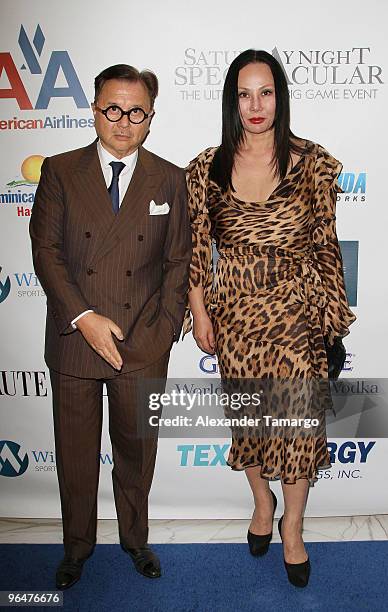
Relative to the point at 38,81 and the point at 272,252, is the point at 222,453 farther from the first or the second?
the point at 38,81

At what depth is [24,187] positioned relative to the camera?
2938 millimetres

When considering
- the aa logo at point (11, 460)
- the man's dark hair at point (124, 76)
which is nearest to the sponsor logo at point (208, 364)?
the aa logo at point (11, 460)

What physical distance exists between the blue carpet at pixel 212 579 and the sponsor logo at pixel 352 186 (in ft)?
5.16

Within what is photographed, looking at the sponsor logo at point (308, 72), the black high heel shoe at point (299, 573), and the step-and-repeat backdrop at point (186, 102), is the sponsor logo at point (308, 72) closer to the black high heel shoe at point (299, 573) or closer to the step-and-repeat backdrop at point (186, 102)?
the step-and-repeat backdrop at point (186, 102)

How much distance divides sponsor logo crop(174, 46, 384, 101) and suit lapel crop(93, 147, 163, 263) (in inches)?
21.7

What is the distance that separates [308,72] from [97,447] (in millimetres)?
1817

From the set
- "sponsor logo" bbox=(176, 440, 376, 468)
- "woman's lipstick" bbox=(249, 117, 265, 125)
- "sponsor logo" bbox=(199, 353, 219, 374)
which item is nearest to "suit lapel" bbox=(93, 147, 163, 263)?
"woman's lipstick" bbox=(249, 117, 265, 125)

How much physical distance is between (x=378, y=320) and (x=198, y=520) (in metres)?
1.32

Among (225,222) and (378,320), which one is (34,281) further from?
(378,320)

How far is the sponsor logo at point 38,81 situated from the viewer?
9.23 ft

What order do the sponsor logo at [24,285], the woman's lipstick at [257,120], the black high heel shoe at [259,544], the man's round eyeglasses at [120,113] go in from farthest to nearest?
the sponsor logo at [24,285], the black high heel shoe at [259,544], the woman's lipstick at [257,120], the man's round eyeglasses at [120,113]

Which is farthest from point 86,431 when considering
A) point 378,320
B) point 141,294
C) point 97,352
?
point 378,320

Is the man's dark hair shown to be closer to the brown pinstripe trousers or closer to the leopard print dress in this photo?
the leopard print dress

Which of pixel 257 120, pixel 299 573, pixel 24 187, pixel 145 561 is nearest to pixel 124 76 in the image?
pixel 257 120
